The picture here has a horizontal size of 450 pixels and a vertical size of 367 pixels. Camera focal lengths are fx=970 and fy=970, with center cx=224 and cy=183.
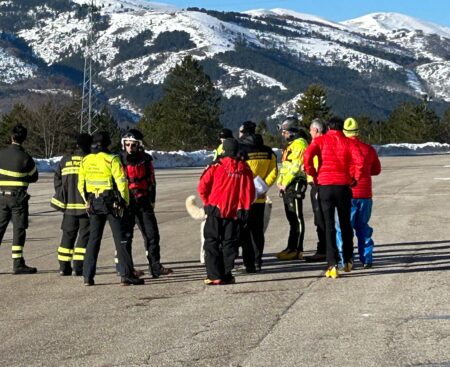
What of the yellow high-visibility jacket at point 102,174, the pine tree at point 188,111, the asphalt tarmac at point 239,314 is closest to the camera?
the asphalt tarmac at point 239,314

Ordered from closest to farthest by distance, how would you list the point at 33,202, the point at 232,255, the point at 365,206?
the point at 232,255 < the point at 365,206 < the point at 33,202

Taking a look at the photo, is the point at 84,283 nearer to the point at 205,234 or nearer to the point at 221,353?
the point at 205,234

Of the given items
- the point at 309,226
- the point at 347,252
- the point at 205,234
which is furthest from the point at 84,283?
the point at 309,226

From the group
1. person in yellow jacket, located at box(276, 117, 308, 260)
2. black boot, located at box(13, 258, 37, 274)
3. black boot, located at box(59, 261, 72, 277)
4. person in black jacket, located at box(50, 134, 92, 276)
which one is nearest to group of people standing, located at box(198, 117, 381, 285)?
→ person in yellow jacket, located at box(276, 117, 308, 260)

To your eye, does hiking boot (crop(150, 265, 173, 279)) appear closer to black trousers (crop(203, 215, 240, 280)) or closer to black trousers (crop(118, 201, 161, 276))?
black trousers (crop(118, 201, 161, 276))

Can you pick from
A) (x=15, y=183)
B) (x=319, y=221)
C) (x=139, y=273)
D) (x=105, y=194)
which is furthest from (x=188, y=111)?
(x=105, y=194)

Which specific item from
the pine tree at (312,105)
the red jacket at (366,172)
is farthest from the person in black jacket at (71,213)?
the pine tree at (312,105)

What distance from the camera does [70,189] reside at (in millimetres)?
11578

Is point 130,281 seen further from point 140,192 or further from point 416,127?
point 416,127

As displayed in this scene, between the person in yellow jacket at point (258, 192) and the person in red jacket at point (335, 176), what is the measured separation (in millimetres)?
755

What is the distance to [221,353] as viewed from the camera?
718 centimetres

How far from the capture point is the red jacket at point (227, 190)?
10.6m

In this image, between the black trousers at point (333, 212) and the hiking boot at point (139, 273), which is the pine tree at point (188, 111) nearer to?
the hiking boot at point (139, 273)

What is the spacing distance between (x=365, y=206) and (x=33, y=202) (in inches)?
622
